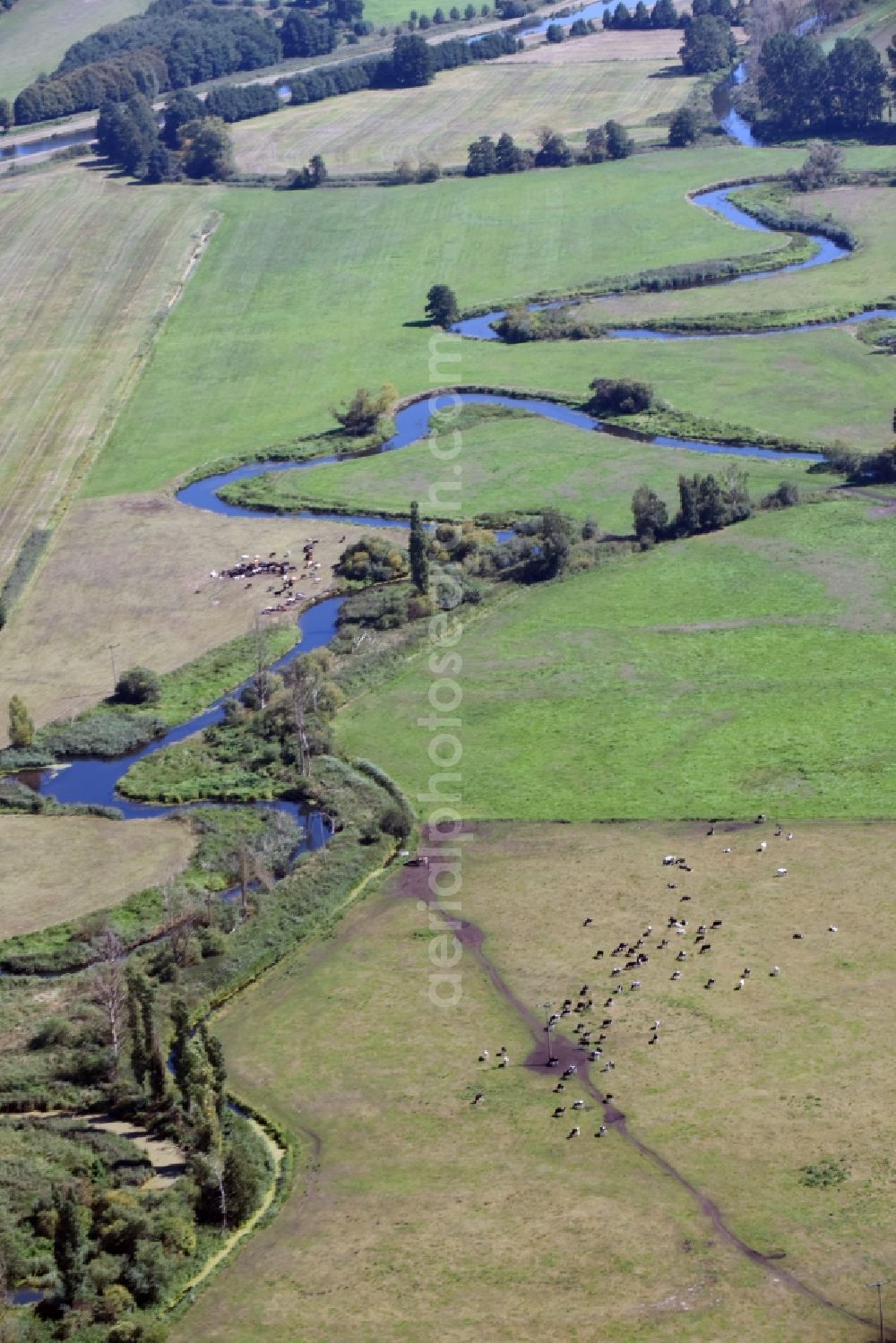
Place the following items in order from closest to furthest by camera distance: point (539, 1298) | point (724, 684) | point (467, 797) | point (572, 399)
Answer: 1. point (539, 1298)
2. point (467, 797)
3. point (724, 684)
4. point (572, 399)

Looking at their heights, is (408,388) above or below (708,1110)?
above

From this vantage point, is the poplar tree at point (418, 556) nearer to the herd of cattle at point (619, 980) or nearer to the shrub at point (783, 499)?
the shrub at point (783, 499)

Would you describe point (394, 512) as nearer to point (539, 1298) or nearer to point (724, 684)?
point (724, 684)

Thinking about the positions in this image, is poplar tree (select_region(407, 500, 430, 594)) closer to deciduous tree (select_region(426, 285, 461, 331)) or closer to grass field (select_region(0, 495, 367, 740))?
grass field (select_region(0, 495, 367, 740))

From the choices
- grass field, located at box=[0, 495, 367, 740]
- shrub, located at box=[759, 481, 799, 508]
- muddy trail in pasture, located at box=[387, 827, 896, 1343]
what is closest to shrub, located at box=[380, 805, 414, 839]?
muddy trail in pasture, located at box=[387, 827, 896, 1343]

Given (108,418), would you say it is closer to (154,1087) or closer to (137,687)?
(137,687)

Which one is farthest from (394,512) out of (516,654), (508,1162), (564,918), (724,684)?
(508,1162)

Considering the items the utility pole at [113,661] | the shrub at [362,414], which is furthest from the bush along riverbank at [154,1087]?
the shrub at [362,414]
